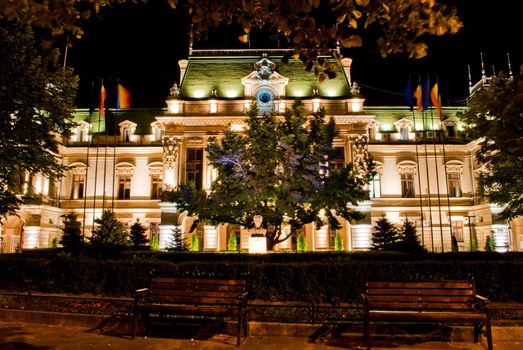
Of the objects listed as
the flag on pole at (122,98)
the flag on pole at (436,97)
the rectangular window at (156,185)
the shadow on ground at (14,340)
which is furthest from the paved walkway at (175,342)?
the rectangular window at (156,185)

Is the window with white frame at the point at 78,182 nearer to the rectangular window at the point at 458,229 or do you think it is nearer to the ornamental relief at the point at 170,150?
the ornamental relief at the point at 170,150

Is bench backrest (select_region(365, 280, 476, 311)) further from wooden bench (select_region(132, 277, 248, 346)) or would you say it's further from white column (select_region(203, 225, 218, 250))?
white column (select_region(203, 225, 218, 250))

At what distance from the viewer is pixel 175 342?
23.6ft

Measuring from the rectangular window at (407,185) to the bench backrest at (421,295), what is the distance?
1392 inches

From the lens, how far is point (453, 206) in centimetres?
4062

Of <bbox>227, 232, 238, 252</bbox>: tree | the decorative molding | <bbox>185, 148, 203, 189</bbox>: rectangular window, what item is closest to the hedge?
<bbox>227, 232, 238, 252</bbox>: tree

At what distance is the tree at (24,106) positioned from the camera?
16.4 meters

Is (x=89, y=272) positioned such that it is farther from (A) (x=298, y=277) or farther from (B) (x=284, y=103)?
(B) (x=284, y=103)

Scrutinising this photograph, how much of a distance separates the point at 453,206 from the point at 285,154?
2725cm

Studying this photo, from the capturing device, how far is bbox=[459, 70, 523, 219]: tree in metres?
20.5

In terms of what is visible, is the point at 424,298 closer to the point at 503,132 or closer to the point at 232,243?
the point at 503,132

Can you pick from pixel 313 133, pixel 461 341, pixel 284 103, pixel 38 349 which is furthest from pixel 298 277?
pixel 284 103

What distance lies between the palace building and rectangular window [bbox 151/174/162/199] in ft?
0.41

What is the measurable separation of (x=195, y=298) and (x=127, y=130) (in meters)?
38.8
